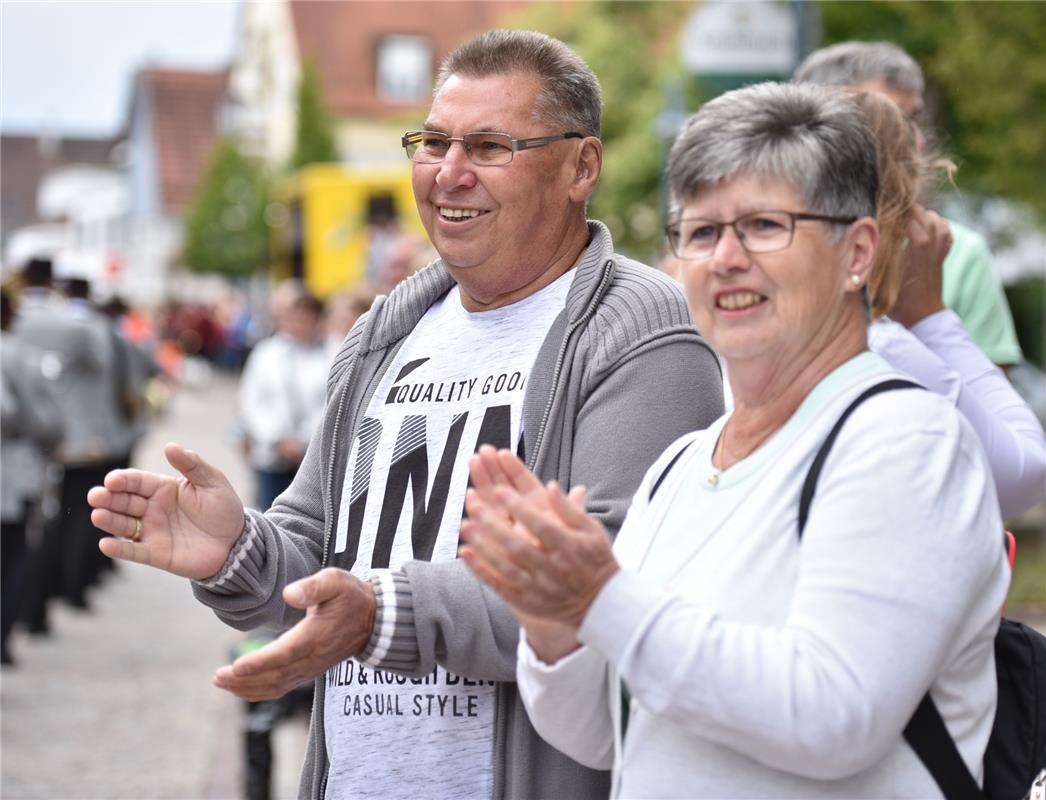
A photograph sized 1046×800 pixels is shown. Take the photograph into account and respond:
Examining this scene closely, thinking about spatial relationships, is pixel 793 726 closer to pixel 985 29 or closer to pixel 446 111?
pixel 446 111

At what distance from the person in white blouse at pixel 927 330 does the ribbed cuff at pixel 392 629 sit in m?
0.98

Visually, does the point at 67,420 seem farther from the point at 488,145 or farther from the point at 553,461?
the point at 553,461

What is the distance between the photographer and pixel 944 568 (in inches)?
75.2

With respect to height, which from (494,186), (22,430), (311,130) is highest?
(494,186)

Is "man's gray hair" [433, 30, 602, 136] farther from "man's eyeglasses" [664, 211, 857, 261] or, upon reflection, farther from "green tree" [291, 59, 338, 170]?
"green tree" [291, 59, 338, 170]

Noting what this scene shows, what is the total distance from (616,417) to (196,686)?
7423 millimetres

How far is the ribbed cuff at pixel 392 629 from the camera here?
2.47m

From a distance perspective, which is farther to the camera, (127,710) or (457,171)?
(127,710)

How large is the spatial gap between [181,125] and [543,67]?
2963 inches

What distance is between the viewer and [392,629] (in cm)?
247

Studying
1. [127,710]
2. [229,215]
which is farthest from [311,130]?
[127,710]

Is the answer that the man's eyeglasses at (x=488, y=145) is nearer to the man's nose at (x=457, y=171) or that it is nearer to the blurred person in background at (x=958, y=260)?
the man's nose at (x=457, y=171)

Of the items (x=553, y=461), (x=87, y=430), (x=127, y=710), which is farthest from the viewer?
(x=87, y=430)

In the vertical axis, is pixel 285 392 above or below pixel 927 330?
below
